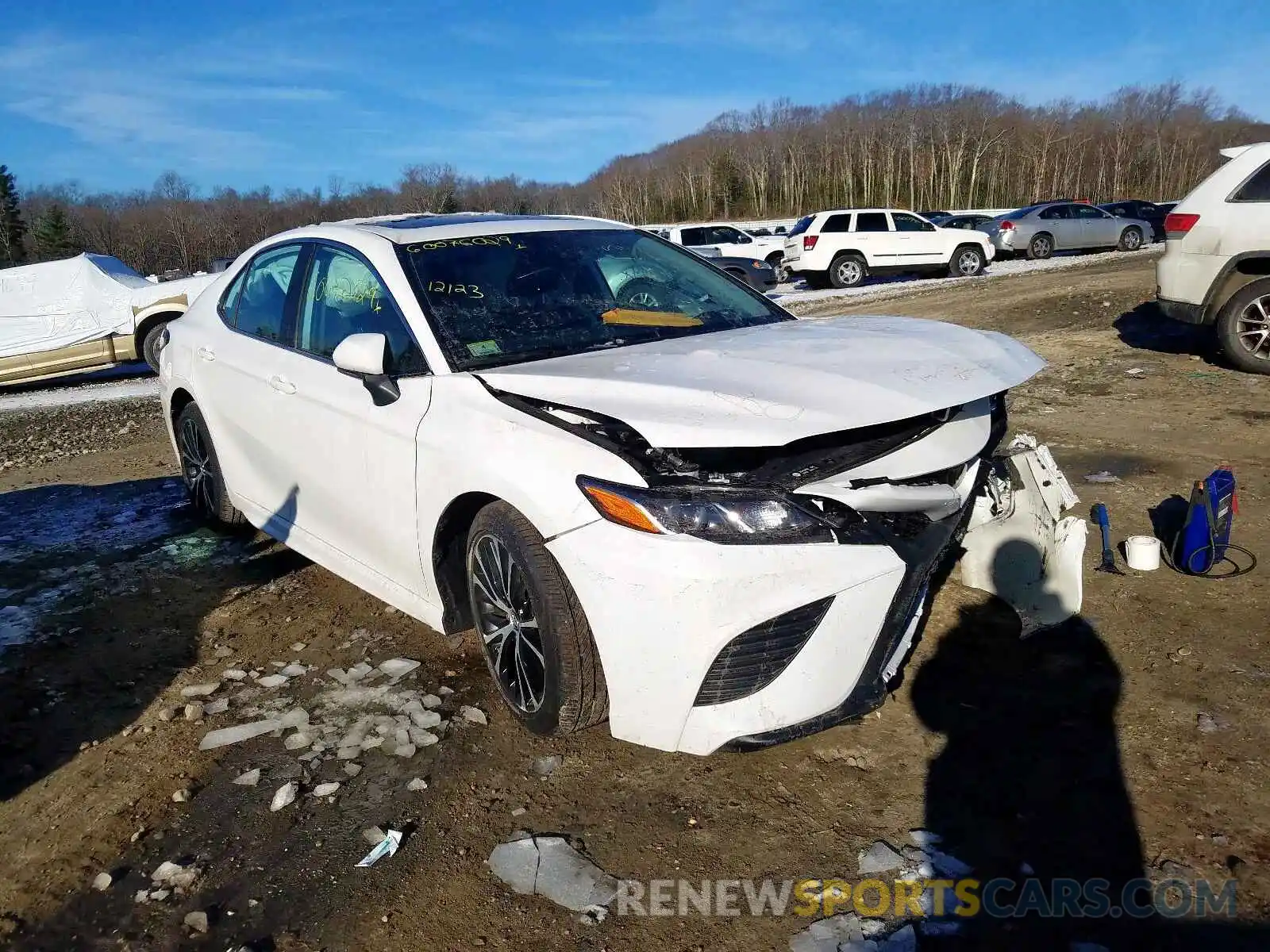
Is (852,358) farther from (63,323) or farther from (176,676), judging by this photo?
(63,323)

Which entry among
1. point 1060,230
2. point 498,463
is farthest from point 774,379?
point 1060,230

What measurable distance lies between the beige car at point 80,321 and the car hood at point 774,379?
11.7 m

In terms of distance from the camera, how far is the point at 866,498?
8.69 ft

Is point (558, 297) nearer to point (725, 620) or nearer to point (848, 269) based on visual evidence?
point (725, 620)

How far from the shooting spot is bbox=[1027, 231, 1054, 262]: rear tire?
25.2m

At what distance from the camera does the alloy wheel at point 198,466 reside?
5.20 meters

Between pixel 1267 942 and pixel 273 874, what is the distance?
2.42m

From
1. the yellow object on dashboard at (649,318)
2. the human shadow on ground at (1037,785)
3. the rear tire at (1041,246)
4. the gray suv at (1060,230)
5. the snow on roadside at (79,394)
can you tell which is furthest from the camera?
the rear tire at (1041,246)

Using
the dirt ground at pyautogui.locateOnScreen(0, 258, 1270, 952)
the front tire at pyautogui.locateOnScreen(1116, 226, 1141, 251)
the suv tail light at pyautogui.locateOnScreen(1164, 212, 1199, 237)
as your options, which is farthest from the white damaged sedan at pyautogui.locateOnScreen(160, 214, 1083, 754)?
the front tire at pyautogui.locateOnScreen(1116, 226, 1141, 251)

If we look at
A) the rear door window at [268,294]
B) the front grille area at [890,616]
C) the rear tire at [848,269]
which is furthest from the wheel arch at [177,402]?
the rear tire at [848,269]

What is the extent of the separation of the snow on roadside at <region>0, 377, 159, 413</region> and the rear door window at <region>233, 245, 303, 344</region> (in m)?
7.45

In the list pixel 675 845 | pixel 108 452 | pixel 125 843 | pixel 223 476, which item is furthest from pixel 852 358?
pixel 108 452

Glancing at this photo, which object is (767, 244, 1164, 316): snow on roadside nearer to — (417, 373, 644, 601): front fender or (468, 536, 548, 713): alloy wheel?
(417, 373, 644, 601): front fender

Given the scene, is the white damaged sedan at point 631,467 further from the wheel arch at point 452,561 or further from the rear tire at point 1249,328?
the rear tire at point 1249,328
